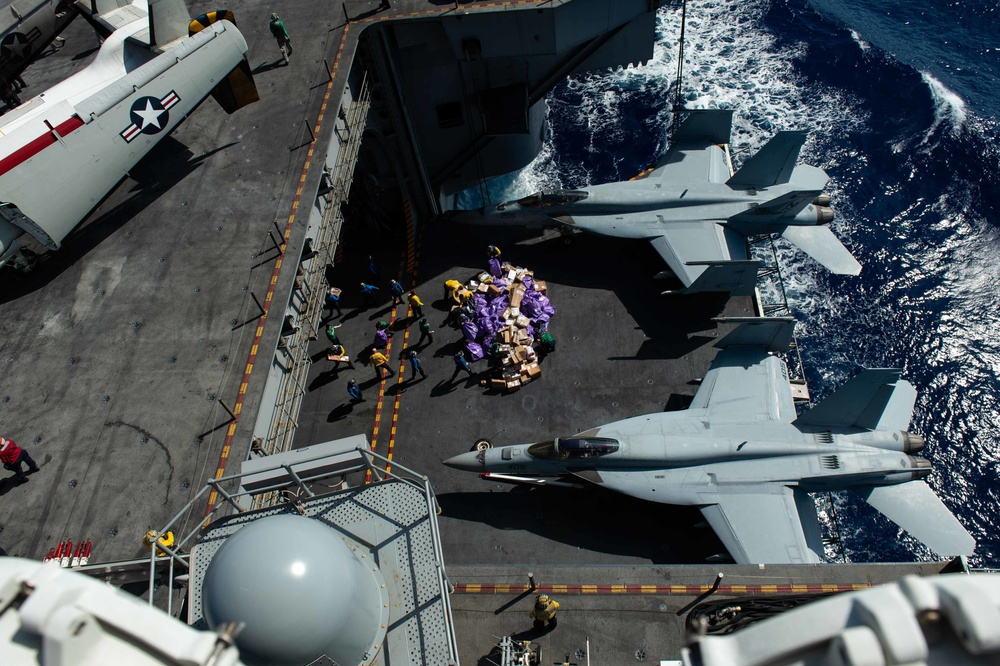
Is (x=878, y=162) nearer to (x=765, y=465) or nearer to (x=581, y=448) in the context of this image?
(x=765, y=465)

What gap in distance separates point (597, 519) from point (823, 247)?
56.8ft

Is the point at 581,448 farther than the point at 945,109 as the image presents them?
No

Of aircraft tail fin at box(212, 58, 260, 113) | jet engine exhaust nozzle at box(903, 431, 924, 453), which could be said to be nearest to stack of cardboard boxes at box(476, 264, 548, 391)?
aircraft tail fin at box(212, 58, 260, 113)

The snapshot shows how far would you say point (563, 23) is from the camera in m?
26.9

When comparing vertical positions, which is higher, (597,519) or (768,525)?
(768,525)

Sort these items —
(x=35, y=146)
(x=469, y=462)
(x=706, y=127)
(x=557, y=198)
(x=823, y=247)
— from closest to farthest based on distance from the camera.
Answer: (x=35, y=146), (x=469, y=462), (x=823, y=247), (x=557, y=198), (x=706, y=127)

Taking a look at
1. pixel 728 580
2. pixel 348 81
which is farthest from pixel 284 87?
pixel 728 580

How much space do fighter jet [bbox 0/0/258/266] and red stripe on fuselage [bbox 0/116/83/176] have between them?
3cm

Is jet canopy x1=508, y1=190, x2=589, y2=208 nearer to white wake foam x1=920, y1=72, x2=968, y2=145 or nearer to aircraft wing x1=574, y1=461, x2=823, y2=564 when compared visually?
aircraft wing x1=574, y1=461, x2=823, y2=564

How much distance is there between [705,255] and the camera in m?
28.3

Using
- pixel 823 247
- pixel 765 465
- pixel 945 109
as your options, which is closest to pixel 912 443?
pixel 765 465

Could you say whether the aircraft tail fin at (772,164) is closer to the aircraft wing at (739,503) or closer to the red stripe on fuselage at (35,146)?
the aircraft wing at (739,503)

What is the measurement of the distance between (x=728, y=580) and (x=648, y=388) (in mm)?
10033

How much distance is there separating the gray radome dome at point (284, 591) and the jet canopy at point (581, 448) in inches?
483
